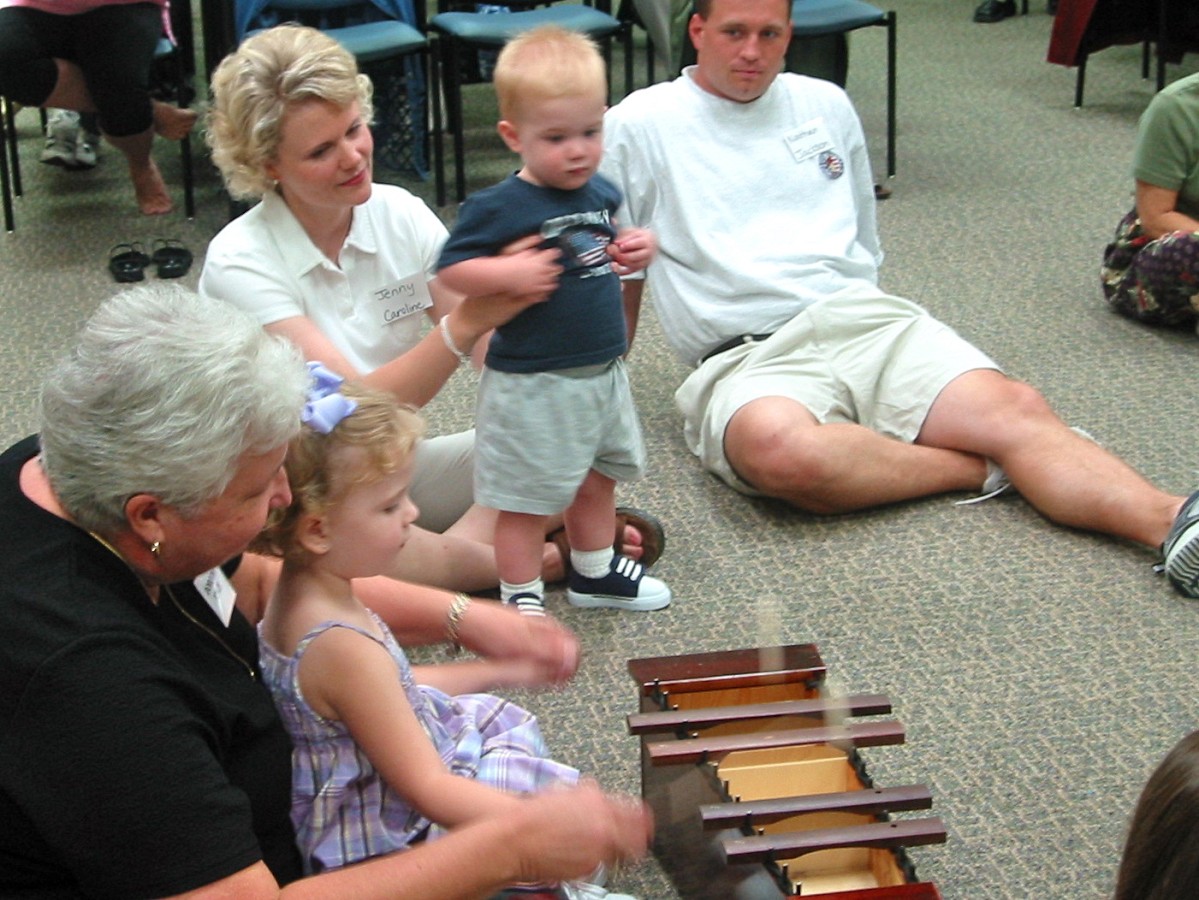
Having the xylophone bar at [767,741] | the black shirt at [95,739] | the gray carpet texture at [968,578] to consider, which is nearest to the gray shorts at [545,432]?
the gray carpet texture at [968,578]

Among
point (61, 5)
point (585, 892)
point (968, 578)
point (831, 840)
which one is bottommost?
point (968, 578)

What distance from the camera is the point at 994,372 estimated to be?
8.92 feet

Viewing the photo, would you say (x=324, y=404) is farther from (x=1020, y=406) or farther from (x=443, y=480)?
(x=1020, y=406)

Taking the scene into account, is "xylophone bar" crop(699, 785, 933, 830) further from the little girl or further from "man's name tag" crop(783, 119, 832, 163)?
"man's name tag" crop(783, 119, 832, 163)

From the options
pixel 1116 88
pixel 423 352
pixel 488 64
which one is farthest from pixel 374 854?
pixel 1116 88

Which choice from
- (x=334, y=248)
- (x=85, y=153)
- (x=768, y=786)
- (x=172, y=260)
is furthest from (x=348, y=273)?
(x=85, y=153)

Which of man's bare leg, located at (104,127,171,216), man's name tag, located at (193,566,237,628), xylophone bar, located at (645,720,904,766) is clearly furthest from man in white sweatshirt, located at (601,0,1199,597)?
man's bare leg, located at (104,127,171,216)

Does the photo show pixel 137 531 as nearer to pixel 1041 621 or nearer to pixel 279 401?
pixel 279 401

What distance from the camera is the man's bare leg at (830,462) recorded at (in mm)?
2594

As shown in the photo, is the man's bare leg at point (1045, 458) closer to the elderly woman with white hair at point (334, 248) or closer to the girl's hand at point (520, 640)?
the elderly woman with white hair at point (334, 248)

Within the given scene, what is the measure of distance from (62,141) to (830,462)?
3373mm

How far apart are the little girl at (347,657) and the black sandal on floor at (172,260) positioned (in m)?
2.60

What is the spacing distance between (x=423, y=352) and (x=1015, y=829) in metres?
1.02

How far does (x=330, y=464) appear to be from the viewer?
1457 millimetres
